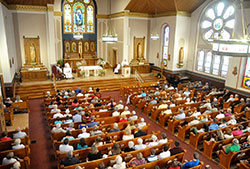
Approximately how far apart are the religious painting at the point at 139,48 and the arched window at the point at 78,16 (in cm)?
525

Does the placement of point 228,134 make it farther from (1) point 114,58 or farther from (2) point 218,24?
(1) point 114,58

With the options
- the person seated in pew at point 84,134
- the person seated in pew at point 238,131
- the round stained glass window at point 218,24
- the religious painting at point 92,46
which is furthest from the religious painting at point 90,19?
the person seated in pew at point 238,131

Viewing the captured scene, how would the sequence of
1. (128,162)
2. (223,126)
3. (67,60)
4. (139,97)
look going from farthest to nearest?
(67,60), (139,97), (223,126), (128,162)

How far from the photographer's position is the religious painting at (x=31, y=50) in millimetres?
16438

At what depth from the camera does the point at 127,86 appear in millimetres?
14508

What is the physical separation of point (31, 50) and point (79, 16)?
6260 millimetres

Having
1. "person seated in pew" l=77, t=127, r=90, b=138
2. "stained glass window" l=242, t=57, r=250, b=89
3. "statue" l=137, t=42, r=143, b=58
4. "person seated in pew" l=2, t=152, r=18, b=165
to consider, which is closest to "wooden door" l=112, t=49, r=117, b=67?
"statue" l=137, t=42, r=143, b=58

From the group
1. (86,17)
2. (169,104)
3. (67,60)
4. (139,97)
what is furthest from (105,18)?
(169,104)

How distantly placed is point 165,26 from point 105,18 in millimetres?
6531

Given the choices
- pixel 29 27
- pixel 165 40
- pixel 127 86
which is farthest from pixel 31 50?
pixel 165 40

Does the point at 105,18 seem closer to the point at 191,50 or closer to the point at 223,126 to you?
the point at 191,50

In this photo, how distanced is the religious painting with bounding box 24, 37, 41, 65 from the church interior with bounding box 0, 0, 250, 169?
75 millimetres

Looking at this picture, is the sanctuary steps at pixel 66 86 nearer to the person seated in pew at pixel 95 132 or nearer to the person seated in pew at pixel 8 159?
the person seated in pew at pixel 95 132

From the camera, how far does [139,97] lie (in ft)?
38.9
